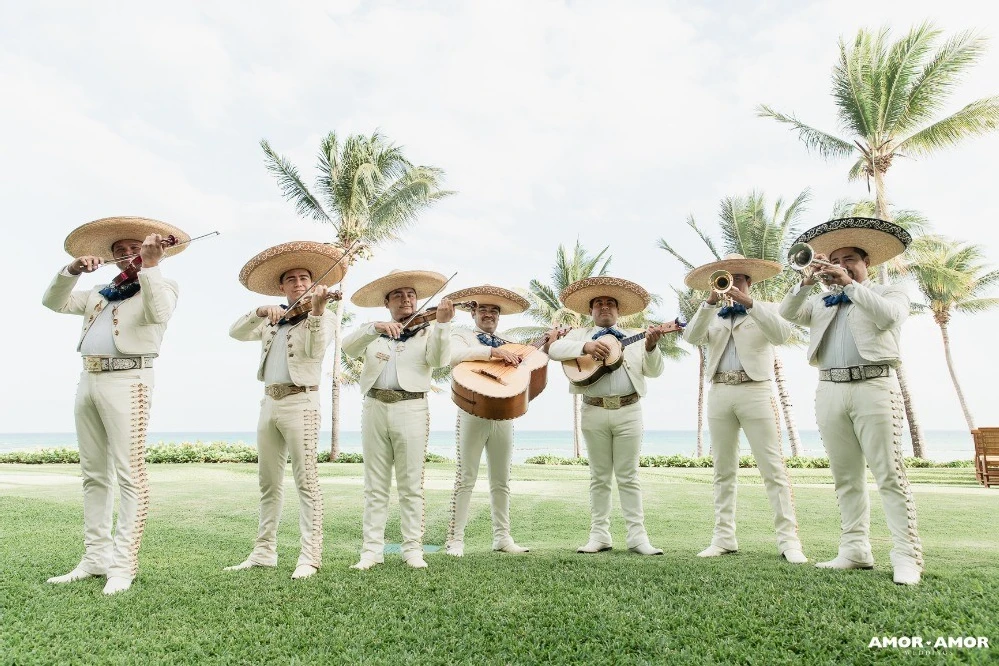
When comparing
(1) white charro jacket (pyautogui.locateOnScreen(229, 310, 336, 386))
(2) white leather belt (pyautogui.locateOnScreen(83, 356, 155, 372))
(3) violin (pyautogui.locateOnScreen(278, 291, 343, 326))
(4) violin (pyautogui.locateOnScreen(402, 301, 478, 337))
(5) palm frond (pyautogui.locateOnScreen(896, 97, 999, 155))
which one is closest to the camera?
(2) white leather belt (pyautogui.locateOnScreen(83, 356, 155, 372))

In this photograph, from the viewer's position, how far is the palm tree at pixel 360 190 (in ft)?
77.5

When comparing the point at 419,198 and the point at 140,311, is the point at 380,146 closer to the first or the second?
the point at 419,198

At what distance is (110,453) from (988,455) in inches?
691

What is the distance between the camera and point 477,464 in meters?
6.12

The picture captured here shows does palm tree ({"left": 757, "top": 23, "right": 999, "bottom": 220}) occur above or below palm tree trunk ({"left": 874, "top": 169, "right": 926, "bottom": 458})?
above

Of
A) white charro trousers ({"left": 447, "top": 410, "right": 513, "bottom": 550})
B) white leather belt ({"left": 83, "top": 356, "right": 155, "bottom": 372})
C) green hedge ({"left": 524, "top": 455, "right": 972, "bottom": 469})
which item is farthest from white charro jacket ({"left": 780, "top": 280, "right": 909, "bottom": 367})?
green hedge ({"left": 524, "top": 455, "right": 972, "bottom": 469})

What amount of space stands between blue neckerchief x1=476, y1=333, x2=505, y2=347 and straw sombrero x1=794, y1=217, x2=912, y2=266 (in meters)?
2.86

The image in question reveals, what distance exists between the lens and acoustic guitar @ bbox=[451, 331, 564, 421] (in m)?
5.50

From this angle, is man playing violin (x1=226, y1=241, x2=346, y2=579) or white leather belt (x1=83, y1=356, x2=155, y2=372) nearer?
white leather belt (x1=83, y1=356, x2=155, y2=372)

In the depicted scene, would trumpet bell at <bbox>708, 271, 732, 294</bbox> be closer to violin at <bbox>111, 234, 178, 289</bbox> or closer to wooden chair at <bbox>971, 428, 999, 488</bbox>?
violin at <bbox>111, 234, 178, 289</bbox>

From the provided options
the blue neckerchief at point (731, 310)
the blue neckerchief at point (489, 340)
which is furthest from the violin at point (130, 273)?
the blue neckerchief at point (731, 310)

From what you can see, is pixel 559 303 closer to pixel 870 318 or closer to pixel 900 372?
pixel 900 372

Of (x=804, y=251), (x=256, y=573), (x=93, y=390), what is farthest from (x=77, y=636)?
(x=804, y=251)

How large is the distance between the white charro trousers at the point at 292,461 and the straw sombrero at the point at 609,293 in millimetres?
2845
